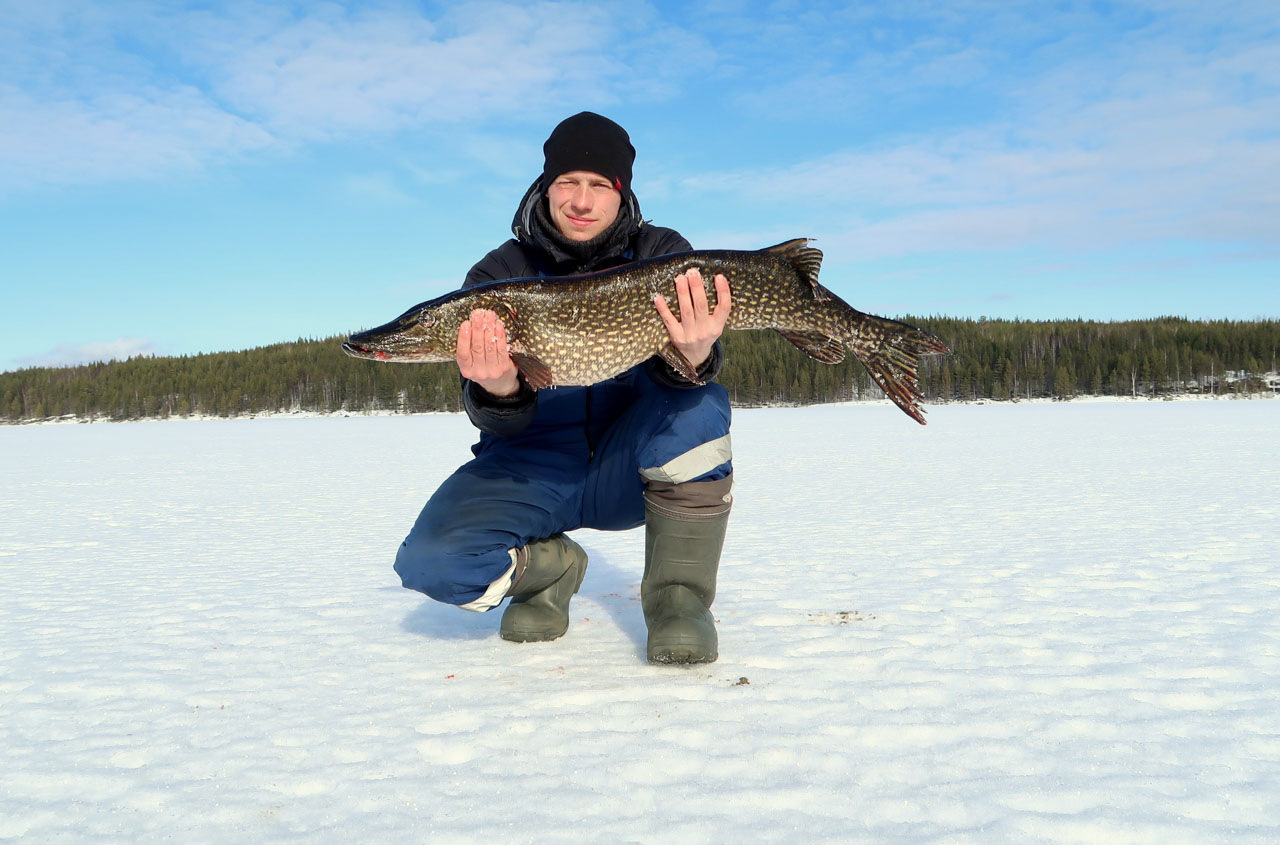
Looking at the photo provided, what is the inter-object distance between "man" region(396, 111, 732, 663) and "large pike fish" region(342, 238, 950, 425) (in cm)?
8

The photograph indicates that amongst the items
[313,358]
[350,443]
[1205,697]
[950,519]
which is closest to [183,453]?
[350,443]

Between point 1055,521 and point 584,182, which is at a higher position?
point 584,182

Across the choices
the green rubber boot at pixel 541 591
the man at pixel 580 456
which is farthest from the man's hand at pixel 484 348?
the green rubber boot at pixel 541 591

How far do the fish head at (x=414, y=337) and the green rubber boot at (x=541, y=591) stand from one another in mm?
876

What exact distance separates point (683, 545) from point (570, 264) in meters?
1.33

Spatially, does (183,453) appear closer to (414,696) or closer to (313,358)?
(414,696)

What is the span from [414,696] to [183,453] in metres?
17.4

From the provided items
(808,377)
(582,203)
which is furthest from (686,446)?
(808,377)

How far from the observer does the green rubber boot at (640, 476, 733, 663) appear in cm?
306

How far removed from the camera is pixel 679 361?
3066 mm

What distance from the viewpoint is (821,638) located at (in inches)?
125

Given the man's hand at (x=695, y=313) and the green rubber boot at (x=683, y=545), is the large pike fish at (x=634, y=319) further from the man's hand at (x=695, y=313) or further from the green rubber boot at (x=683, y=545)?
the green rubber boot at (x=683, y=545)

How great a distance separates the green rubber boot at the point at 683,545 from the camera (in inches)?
121

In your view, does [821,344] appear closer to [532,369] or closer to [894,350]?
[894,350]
